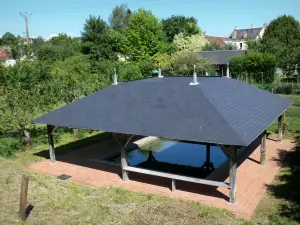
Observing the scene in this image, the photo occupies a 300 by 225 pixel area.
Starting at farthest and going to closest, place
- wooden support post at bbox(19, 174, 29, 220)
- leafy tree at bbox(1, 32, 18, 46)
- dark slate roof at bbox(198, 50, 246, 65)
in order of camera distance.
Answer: leafy tree at bbox(1, 32, 18, 46), dark slate roof at bbox(198, 50, 246, 65), wooden support post at bbox(19, 174, 29, 220)

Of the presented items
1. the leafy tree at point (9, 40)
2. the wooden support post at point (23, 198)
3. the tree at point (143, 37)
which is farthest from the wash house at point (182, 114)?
the leafy tree at point (9, 40)

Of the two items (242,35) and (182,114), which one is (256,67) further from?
(242,35)

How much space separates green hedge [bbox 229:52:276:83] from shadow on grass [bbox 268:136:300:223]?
2019cm

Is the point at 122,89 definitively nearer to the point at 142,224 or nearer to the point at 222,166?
the point at 222,166

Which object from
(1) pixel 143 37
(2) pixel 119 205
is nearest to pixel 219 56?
(1) pixel 143 37

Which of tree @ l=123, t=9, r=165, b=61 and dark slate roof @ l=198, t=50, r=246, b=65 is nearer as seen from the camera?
dark slate roof @ l=198, t=50, r=246, b=65

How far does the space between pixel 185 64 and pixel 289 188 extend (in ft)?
76.5

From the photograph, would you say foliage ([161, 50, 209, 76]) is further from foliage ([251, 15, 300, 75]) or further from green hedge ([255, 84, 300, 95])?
foliage ([251, 15, 300, 75])

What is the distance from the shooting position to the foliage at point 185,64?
31.5 metres

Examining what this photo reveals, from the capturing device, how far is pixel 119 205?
864 cm

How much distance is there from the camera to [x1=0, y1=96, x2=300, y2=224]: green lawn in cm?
779

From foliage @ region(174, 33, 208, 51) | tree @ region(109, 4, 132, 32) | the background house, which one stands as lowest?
foliage @ region(174, 33, 208, 51)

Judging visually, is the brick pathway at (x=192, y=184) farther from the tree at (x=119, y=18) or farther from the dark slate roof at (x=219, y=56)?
the tree at (x=119, y=18)

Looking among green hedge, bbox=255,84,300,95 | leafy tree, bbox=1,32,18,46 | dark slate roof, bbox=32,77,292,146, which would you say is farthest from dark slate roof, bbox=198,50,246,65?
leafy tree, bbox=1,32,18,46
